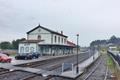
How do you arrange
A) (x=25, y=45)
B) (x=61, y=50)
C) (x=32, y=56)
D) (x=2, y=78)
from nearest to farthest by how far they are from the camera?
(x=2, y=78) < (x=32, y=56) < (x=25, y=45) < (x=61, y=50)

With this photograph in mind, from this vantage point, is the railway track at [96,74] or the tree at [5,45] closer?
the railway track at [96,74]

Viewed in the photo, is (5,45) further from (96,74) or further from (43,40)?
(96,74)

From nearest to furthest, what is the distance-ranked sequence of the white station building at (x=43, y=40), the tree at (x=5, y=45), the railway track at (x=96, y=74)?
the railway track at (x=96, y=74) < the white station building at (x=43, y=40) < the tree at (x=5, y=45)

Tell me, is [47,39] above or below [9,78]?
above

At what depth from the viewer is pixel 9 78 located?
20.8m

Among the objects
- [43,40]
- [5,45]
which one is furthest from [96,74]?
[5,45]

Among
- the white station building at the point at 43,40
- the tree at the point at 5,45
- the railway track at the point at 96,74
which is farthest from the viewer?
the tree at the point at 5,45

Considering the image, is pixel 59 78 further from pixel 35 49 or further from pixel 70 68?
pixel 35 49

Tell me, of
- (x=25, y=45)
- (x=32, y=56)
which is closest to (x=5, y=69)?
(x=32, y=56)

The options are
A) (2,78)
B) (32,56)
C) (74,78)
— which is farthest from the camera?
(32,56)

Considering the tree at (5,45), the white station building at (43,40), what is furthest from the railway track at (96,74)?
the tree at (5,45)

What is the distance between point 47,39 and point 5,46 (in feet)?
134

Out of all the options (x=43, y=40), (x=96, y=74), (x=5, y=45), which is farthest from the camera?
(x=5, y=45)

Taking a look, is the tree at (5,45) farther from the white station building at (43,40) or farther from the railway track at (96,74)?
the railway track at (96,74)
